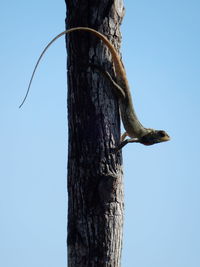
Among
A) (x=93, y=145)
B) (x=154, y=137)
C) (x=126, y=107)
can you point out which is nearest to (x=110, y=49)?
(x=126, y=107)

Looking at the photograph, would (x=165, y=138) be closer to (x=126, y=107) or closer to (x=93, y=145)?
(x=126, y=107)

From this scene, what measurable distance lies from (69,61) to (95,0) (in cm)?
78

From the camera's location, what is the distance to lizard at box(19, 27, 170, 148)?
20.2 ft

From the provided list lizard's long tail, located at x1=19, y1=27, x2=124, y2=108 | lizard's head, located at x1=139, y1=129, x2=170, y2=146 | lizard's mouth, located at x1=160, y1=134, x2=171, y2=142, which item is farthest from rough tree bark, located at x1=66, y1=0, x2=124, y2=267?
lizard's mouth, located at x1=160, y1=134, x2=171, y2=142

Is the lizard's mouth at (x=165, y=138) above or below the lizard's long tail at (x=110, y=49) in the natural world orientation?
below

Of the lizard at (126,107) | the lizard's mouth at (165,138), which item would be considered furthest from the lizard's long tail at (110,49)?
the lizard's mouth at (165,138)

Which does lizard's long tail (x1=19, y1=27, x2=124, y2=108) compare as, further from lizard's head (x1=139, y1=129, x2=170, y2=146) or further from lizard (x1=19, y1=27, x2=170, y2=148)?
lizard's head (x1=139, y1=129, x2=170, y2=146)

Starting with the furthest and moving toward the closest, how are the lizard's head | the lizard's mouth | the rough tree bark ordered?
the lizard's mouth → the lizard's head → the rough tree bark

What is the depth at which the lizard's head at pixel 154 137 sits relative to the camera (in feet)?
24.6

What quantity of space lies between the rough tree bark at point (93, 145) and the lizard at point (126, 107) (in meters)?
0.09

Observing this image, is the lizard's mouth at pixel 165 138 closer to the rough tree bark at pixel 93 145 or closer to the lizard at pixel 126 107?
the lizard at pixel 126 107

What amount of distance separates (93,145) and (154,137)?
1.97 m

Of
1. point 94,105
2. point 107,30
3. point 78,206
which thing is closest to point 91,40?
point 107,30

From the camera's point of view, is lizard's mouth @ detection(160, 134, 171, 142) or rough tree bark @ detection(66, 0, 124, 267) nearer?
rough tree bark @ detection(66, 0, 124, 267)
